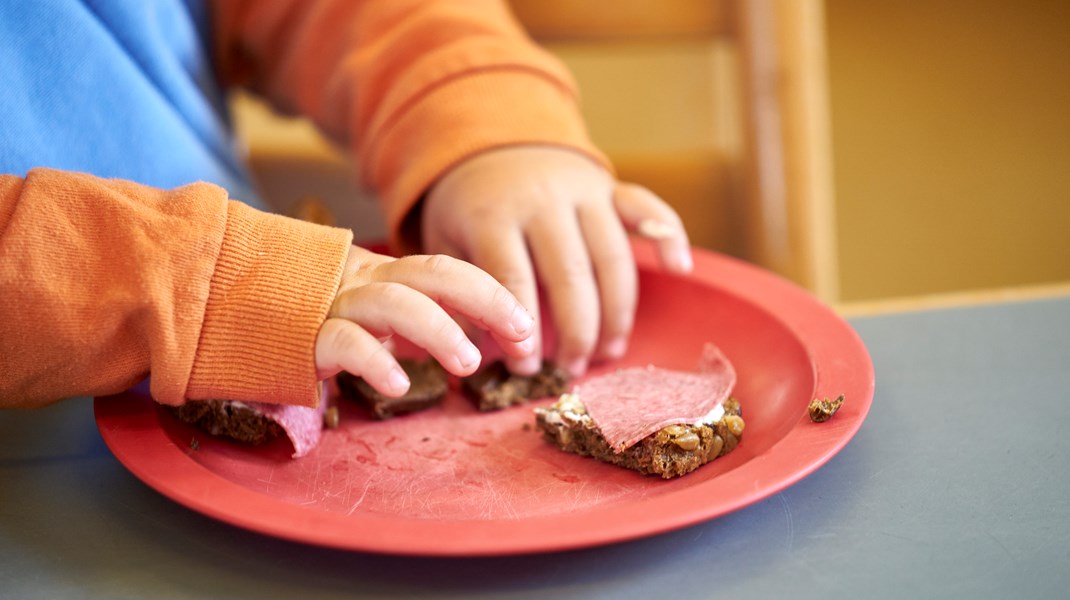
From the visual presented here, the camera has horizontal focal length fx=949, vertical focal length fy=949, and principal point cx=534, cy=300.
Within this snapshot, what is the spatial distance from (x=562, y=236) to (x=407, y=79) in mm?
268

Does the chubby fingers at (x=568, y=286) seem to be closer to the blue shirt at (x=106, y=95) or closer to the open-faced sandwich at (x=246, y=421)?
the open-faced sandwich at (x=246, y=421)

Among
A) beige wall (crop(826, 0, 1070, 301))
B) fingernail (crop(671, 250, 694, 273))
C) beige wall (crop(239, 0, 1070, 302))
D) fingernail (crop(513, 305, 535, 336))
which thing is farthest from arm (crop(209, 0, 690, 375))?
beige wall (crop(826, 0, 1070, 301))

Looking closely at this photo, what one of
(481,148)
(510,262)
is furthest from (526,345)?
(481,148)

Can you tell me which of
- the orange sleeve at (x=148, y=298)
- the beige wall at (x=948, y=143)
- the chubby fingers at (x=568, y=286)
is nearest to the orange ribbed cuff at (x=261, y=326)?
the orange sleeve at (x=148, y=298)

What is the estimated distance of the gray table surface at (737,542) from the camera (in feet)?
1.44

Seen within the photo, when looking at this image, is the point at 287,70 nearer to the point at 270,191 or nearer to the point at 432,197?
the point at 270,191

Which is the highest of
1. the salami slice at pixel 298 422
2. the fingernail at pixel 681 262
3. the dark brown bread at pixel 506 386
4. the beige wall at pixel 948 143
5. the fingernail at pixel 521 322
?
the fingernail at pixel 521 322

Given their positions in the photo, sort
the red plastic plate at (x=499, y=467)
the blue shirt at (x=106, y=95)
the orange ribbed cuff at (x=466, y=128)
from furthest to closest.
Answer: the orange ribbed cuff at (x=466, y=128) → the blue shirt at (x=106, y=95) → the red plastic plate at (x=499, y=467)

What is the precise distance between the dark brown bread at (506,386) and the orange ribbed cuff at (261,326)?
143 millimetres

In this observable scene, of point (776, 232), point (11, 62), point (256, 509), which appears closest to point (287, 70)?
point (11, 62)

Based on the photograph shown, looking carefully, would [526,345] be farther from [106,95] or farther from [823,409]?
[106,95]

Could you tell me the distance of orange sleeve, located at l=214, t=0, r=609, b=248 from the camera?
2.62 ft

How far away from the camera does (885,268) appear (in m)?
1.60

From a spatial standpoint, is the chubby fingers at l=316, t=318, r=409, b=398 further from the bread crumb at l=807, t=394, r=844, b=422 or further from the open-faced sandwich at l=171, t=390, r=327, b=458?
the bread crumb at l=807, t=394, r=844, b=422
